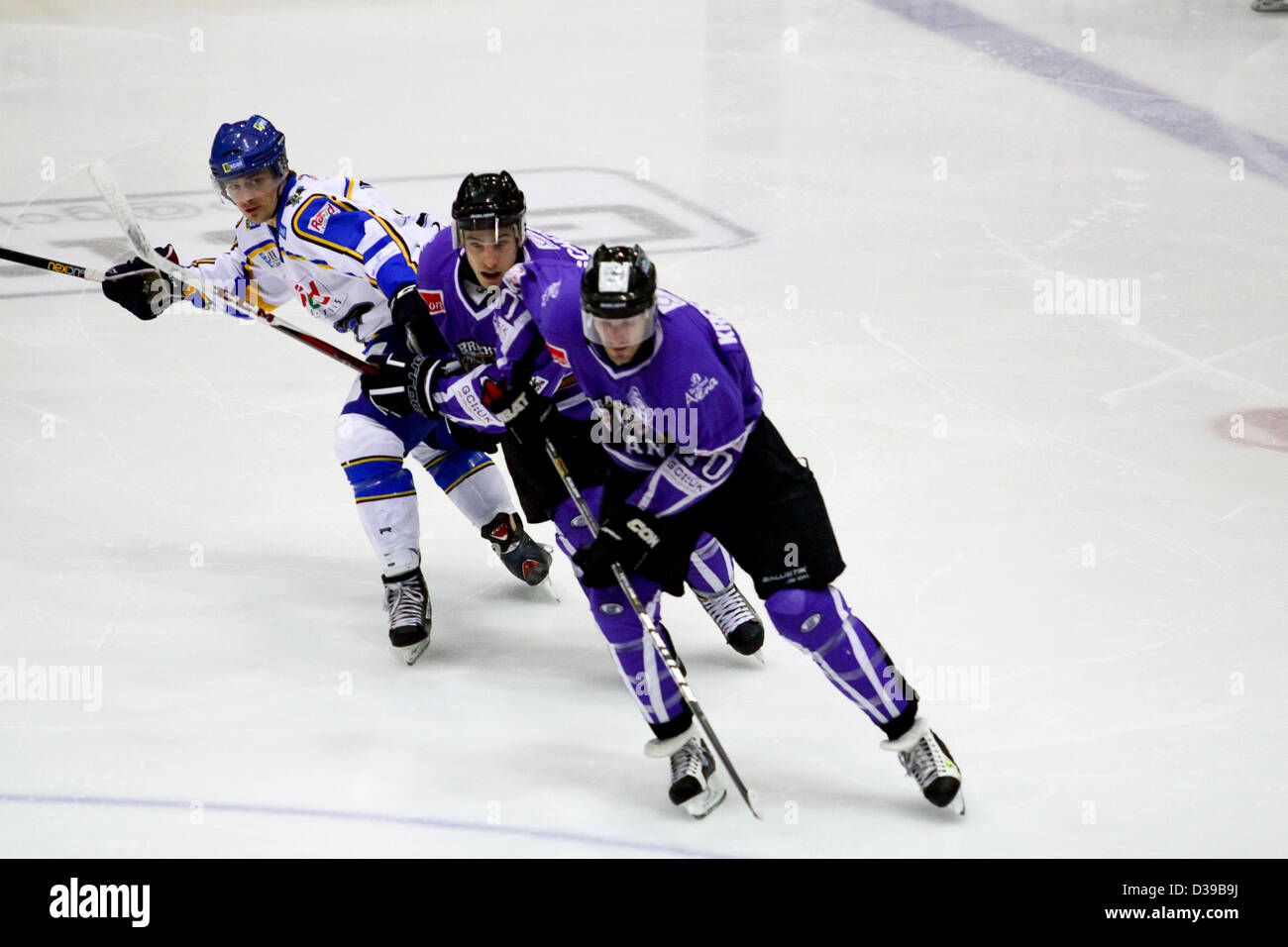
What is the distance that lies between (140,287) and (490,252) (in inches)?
44.8

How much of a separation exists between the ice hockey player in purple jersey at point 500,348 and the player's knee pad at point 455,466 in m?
0.34

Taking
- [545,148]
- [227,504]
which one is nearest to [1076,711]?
[227,504]

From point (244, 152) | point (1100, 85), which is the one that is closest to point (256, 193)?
point (244, 152)

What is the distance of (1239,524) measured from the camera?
4.39m

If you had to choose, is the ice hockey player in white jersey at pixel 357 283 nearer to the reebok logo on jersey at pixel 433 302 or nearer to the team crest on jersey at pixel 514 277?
the reebok logo on jersey at pixel 433 302

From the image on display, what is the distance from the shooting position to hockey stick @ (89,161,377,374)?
3.98 meters

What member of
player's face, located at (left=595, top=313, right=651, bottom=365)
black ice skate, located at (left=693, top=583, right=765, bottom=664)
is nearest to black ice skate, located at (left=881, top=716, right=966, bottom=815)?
black ice skate, located at (left=693, top=583, right=765, bottom=664)

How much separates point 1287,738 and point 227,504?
2.84 m

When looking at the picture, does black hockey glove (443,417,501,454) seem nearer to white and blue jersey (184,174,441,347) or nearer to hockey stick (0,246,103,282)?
white and blue jersey (184,174,441,347)

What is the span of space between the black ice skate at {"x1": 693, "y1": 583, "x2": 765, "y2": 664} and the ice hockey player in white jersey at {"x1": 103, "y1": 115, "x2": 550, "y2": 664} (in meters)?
Answer: 0.53

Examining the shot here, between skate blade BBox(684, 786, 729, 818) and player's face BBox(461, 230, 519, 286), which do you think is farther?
player's face BBox(461, 230, 519, 286)

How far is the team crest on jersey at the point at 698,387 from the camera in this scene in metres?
2.91

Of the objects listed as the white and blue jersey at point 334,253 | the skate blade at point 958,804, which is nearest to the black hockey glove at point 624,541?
the skate blade at point 958,804

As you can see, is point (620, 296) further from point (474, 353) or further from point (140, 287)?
point (140, 287)
